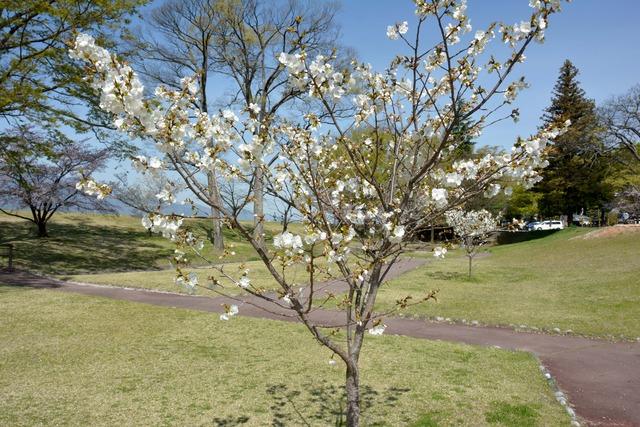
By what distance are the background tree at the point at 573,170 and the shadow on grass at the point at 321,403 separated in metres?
35.4

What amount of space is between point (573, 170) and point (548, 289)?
30217 mm

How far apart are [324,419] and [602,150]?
37.3 m

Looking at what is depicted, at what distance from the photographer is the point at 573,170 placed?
41.4 meters

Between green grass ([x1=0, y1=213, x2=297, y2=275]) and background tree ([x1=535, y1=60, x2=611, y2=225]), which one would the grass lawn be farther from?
background tree ([x1=535, y1=60, x2=611, y2=225])

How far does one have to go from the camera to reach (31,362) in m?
7.24

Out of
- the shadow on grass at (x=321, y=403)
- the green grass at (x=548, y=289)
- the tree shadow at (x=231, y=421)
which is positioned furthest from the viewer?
the green grass at (x=548, y=289)

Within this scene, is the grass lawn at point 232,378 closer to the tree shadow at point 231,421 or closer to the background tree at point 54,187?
the tree shadow at point 231,421

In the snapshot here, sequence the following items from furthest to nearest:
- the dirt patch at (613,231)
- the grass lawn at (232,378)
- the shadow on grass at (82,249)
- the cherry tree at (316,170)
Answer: the dirt patch at (613,231) < the shadow on grass at (82,249) < the grass lawn at (232,378) < the cherry tree at (316,170)

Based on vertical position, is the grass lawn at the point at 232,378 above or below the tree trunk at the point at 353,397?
below

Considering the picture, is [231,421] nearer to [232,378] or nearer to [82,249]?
[232,378]

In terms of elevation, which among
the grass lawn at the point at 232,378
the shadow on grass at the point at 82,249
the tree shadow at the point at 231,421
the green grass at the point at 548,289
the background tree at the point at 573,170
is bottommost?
the tree shadow at the point at 231,421

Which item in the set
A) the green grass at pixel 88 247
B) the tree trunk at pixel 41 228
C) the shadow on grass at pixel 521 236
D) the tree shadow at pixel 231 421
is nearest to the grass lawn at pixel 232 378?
the tree shadow at pixel 231 421

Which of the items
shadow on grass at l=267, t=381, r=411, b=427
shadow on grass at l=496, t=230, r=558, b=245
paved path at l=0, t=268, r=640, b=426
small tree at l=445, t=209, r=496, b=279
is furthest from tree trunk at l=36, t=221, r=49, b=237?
shadow on grass at l=496, t=230, r=558, b=245

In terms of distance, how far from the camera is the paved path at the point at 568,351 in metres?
5.90
